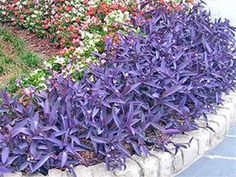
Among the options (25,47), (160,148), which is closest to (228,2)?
(25,47)

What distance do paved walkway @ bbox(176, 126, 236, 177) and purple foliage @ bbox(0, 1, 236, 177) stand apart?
23 centimetres

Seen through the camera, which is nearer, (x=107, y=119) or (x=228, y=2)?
(x=107, y=119)

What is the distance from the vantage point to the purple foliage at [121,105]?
2.94 metres

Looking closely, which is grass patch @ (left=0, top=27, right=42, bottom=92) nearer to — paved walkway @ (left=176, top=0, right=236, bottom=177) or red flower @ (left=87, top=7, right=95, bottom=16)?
red flower @ (left=87, top=7, right=95, bottom=16)

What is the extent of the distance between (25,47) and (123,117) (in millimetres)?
→ 2307

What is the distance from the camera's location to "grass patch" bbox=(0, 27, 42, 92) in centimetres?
450

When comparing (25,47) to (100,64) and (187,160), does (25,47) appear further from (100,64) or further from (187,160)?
(187,160)

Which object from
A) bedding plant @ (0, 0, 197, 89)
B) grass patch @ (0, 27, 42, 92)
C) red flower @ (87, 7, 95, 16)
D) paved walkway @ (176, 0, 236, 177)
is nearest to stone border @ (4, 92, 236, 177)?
paved walkway @ (176, 0, 236, 177)

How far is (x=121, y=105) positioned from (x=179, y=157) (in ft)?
1.62

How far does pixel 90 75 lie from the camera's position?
146 inches

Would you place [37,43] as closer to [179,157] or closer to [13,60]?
[13,60]

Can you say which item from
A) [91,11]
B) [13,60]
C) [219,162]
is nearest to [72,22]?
[91,11]

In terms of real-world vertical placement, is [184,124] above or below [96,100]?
below

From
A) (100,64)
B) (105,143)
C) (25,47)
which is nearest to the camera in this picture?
(105,143)
